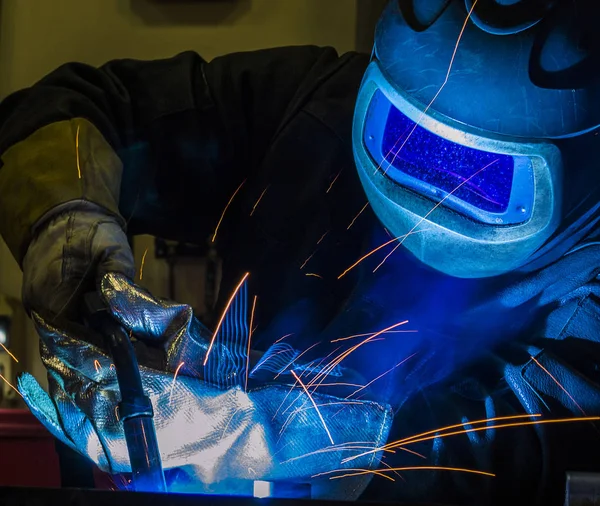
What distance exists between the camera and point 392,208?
761 mm

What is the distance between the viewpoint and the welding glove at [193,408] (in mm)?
641

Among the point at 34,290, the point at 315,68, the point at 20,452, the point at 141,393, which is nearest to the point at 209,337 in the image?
the point at 141,393

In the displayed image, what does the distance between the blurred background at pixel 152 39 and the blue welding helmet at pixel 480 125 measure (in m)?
0.14

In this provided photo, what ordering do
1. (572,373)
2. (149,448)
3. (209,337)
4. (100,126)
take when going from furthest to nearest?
(100,126) → (572,373) → (209,337) → (149,448)

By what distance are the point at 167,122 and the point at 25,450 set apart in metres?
0.49

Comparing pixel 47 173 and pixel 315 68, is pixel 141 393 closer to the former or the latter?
Answer: pixel 47 173

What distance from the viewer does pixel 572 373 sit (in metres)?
0.77

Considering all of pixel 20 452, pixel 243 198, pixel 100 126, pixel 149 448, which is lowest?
pixel 20 452

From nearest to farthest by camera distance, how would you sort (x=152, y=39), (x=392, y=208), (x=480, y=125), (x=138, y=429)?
(x=138, y=429)
(x=480, y=125)
(x=392, y=208)
(x=152, y=39)

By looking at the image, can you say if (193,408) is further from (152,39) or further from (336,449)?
(152,39)

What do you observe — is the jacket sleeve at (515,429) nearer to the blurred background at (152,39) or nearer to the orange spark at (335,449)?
the orange spark at (335,449)

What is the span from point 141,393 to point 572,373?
51 cm

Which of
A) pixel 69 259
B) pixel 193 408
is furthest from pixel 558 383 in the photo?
pixel 69 259

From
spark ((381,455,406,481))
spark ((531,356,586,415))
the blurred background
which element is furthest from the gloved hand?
spark ((531,356,586,415))
